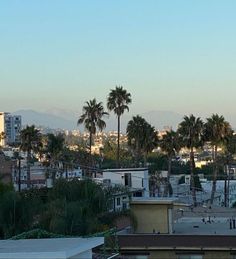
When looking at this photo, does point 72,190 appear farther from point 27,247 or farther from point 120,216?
point 27,247

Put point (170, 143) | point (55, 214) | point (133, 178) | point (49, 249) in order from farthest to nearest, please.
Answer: point (170, 143)
point (133, 178)
point (55, 214)
point (49, 249)

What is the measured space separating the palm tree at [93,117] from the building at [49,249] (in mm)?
60702

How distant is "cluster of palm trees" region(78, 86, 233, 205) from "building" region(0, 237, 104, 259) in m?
49.0

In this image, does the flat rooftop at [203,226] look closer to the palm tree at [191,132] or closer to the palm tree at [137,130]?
the palm tree at [191,132]

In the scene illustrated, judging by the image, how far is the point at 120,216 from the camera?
1337 inches

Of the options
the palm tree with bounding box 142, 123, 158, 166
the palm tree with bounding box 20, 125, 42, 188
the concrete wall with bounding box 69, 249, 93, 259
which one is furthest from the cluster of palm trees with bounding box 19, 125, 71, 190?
the concrete wall with bounding box 69, 249, 93, 259

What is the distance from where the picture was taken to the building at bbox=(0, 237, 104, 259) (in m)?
12.7

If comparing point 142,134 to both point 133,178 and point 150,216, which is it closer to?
point 133,178

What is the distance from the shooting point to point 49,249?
43.0ft

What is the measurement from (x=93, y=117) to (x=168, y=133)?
447 inches

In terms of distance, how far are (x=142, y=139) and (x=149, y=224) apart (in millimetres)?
38054


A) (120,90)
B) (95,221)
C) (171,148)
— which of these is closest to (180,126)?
(171,148)

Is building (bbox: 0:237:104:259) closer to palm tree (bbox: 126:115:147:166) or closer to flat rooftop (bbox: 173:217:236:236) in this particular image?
flat rooftop (bbox: 173:217:236:236)

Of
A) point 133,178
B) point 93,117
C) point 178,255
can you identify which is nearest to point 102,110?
point 93,117
